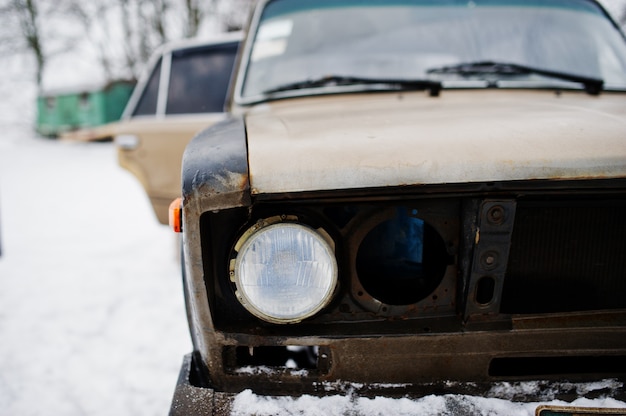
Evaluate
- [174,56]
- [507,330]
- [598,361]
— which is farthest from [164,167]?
[598,361]

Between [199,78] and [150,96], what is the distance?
1.56 feet

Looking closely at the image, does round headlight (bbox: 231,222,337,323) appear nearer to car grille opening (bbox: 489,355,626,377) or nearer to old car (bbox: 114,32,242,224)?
car grille opening (bbox: 489,355,626,377)

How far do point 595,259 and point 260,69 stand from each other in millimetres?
1620

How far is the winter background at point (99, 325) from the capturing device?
3.74 feet

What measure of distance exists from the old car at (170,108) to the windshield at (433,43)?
648 mm

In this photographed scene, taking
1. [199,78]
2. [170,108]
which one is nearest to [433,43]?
[199,78]

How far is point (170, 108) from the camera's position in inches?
121

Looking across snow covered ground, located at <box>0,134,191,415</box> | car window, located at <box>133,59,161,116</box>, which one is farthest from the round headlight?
car window, located at <box>133,59,161,116</box>

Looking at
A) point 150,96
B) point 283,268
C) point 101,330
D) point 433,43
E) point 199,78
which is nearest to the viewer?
point 283,268

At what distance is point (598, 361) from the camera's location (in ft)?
4.26

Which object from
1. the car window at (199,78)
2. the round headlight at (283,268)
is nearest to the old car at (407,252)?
the round headlight at (283,268)

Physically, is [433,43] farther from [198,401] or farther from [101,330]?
[101,330]

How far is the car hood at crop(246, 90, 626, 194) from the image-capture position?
1.05m

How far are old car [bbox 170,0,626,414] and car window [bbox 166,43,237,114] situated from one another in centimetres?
167
